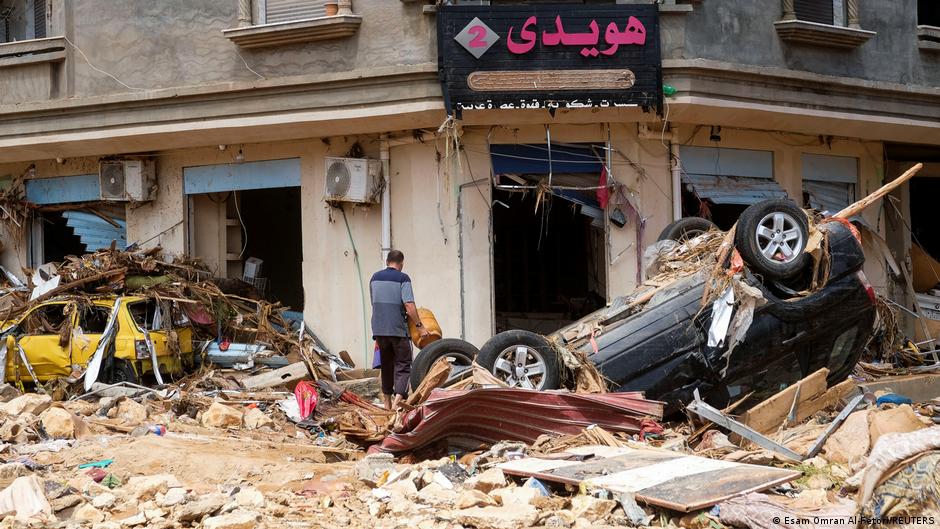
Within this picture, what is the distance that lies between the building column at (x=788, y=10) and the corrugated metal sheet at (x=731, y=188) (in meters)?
2.18

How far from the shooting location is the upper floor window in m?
16.0

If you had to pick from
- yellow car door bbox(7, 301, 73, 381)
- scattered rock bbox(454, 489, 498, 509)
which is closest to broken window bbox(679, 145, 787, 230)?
yellow car door bbox(7, 301, 73, 381)

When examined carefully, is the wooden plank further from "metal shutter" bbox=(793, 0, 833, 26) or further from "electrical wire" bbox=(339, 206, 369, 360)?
"metal shutter" bbox=(793, 0, 833, 26)

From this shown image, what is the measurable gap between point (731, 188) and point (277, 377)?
6440 millimetres

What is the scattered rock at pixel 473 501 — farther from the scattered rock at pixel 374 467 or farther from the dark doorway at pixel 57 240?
the dark doorway at pixel 57 240

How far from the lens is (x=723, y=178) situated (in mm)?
14445

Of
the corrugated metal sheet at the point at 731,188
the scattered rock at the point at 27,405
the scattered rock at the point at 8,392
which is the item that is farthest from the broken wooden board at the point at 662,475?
the corrugated metal sheet at the point at 731,188

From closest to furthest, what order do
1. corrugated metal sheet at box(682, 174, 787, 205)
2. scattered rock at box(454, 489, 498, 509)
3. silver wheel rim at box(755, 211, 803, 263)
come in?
scattered rock at box(454, 489, 498, 509) → silver wheel rim at box(755, 211, 803, 263) → corrugated metal sheet at box(682, 174, 787, 205)

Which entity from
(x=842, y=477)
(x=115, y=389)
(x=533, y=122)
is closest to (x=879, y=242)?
(x=533, y=122)

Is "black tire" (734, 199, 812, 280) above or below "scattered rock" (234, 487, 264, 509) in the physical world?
above

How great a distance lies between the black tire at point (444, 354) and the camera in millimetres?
10102

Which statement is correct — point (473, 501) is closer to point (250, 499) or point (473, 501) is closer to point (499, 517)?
point (499, 517)

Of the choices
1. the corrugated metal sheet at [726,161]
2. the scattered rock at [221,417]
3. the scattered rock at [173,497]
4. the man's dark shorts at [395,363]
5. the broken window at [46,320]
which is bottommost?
the scattered rock at [173,497]

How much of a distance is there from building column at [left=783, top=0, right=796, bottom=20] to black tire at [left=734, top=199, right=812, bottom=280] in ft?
16.7
